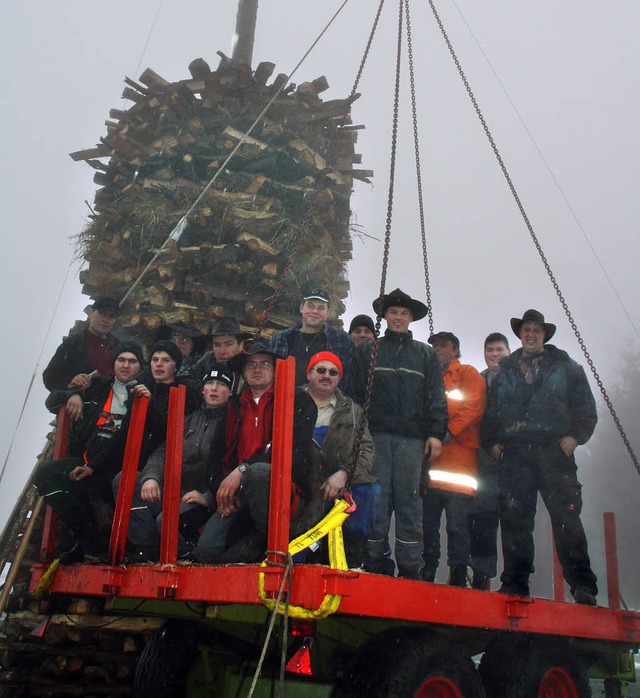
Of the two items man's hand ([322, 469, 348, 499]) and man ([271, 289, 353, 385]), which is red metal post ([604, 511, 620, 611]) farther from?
man's hand ([322, 469, 348, 499])

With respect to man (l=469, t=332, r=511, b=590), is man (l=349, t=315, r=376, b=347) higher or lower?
higher

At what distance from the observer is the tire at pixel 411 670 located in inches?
123

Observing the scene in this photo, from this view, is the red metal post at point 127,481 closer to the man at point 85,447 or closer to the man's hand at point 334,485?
the man at point 85,447

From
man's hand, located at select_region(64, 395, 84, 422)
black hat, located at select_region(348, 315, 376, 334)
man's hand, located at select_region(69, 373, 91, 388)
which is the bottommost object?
man's hand, located at select_region(64, 395, 84, 422)

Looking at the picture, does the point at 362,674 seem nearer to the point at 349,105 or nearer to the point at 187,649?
the point at 187,649

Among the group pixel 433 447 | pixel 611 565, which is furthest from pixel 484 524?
pixel 433 447

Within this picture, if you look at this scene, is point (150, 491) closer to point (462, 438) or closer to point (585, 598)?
point (462, 438)

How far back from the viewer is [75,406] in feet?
15.0

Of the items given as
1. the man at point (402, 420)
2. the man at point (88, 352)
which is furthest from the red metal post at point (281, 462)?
the man at point (88, 352)

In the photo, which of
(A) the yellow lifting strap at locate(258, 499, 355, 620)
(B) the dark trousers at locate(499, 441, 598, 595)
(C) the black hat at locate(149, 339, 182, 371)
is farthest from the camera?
(C) the black hat at locate(149, 339, 182, 371)

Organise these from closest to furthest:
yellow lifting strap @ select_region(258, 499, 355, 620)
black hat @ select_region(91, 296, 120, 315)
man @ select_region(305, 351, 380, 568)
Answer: yellow lifting strap @ select_region(258, 499, 355, 620) → man @ select_region(305, 351, 380, 568) → black hat @ select_region(91, 296, 120, 315)

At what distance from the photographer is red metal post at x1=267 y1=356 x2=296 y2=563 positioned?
286cm

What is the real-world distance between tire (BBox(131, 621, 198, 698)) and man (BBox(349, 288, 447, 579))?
4.46 feet

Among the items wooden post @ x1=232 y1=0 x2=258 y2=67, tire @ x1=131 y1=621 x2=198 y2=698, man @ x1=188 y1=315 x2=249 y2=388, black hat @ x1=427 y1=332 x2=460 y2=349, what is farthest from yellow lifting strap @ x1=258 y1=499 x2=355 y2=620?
wooden post @ x1=232 y1=0 x2=258 y2=67
